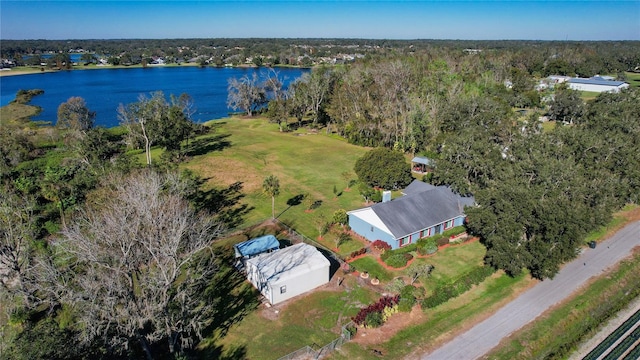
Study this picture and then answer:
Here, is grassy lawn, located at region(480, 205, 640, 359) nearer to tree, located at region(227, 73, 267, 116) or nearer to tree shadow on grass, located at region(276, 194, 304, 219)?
tree shadow on grass, located at region(276, 194, 304, 219)

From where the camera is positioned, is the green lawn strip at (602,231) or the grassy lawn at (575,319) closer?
the grassy lawn at (575,319)

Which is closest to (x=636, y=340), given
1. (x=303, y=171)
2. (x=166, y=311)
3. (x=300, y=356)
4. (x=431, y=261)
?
(x=431, y=261)

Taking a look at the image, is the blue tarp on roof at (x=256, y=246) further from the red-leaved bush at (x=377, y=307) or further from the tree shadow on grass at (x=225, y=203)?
the red-leaved bush at (x=377, y=307)

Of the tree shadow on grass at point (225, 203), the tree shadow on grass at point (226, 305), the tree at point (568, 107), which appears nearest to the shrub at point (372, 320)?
the tree shadow on grass at point (226, 305)

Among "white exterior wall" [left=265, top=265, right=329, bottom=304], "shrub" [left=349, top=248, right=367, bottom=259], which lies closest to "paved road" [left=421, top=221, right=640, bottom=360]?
"white exterior wall" [left=265, top=265, right=329, bottom=304]

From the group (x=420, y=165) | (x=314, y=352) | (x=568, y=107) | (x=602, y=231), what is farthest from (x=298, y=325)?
(x=568, y=107)

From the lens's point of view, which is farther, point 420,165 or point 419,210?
point 420,165

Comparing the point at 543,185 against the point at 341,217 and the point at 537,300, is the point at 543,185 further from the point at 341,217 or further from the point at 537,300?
the point at 341,217

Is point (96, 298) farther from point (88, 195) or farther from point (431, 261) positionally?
point (431, 261)
